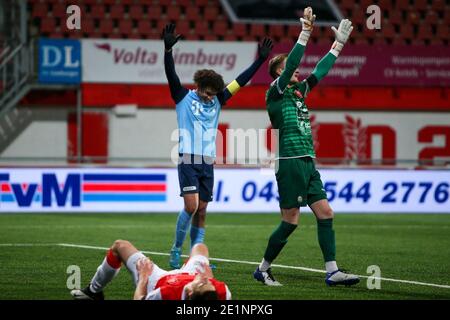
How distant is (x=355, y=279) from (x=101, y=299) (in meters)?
2.61

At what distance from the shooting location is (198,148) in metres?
10.7

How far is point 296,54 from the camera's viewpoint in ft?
31.2

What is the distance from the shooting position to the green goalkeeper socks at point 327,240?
32.0 feet

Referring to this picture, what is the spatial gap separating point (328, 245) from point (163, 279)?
3.01m

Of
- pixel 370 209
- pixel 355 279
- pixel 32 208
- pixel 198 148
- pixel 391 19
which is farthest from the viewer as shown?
pixel 391 19

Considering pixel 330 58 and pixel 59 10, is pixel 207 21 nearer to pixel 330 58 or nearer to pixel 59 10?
pixel 59 10

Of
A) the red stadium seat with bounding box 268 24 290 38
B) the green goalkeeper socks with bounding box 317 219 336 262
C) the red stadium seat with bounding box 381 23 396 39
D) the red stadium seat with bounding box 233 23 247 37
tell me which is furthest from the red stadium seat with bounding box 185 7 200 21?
the green goalkeeper socks with bounding box 317 219 336 262

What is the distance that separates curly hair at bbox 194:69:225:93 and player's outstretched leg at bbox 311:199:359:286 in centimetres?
171

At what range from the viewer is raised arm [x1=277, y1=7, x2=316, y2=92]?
950cm

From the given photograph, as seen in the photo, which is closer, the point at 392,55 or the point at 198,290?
the point at 198,290

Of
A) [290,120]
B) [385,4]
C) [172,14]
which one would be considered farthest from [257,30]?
[290,120]

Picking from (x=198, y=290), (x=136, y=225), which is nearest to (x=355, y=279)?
(x=198, y=290)

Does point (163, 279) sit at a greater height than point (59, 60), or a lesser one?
lesser

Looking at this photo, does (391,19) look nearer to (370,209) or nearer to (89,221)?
(370,209)
